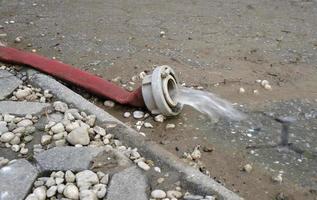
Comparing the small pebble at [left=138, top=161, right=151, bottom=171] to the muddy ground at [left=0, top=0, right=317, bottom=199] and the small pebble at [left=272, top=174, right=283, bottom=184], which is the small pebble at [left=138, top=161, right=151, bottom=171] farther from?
the small pebble at [left=272, top=174, right=283, bottom=184]

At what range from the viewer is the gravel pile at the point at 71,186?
5.78 ft

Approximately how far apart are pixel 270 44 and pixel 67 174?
241cm

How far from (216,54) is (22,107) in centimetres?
165

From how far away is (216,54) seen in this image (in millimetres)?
3465

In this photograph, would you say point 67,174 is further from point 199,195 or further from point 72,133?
point 199,195

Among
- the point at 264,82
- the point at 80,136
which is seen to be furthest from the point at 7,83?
the point at 264,82

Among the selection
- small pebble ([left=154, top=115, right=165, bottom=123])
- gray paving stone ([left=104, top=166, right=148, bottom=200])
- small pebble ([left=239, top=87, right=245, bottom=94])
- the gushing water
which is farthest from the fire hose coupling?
gray paving stone ([left=104, top=166, right=148, bottom=200])

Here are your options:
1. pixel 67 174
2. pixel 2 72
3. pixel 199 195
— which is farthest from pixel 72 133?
pixel 2 72

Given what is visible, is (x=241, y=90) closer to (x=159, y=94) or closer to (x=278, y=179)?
(x=159, y=94)

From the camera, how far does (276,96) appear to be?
9.32 feet

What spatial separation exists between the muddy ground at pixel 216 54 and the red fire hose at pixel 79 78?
0.10 m

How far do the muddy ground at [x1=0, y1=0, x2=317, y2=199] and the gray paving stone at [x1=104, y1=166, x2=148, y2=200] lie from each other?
413mm

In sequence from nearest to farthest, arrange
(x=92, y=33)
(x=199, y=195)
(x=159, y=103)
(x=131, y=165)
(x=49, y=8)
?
1. (x=199, y=195)
2. (x=131, y=165)
3. (x=159, y=103)
4. (x=92, y=33)
5. (x=49, y=8)

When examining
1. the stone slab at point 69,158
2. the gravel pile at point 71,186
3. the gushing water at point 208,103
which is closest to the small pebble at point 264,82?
the gushing water at point 208,103
